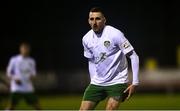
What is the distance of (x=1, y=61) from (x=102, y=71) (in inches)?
944

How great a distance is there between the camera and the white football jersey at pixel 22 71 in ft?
59.9

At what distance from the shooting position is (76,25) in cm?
3856

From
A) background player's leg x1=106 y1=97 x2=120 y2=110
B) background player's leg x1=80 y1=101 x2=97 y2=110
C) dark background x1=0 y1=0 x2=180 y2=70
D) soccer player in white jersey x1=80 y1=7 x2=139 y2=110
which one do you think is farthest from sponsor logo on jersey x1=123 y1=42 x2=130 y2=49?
dark background x1=0 y1=0 x2=180 y2=70

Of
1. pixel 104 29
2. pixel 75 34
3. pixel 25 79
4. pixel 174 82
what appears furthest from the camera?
pixel 75 34

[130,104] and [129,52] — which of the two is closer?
[129,52]

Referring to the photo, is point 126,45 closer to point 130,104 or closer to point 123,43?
point 123,43

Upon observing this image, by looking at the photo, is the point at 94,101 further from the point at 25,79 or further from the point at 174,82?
the point at 174,82

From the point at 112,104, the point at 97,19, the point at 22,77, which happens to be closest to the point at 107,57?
the point at 97,19

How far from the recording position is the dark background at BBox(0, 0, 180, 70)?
1369 inches

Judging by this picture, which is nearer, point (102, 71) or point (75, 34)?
point (102, 71)

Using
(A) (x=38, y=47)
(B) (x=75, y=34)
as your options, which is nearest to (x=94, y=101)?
(A) (x=38, y=47)

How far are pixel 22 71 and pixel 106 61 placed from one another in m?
7.80

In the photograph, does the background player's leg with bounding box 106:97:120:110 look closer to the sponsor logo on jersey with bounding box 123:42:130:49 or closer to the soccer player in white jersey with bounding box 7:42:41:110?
the sponsor logo on jersey with bounding box 123:42:130:49

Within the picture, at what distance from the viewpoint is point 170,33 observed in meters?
38.1
